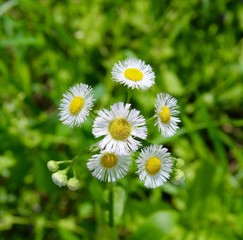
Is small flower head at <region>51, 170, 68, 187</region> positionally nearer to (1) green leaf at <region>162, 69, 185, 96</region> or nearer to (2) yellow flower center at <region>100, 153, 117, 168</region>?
(2) yellow flower center at <region>100, 153, 117, 168</region>

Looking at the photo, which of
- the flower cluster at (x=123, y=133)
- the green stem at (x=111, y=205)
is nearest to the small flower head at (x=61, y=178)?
the flower cluster at (x=123, y=133)

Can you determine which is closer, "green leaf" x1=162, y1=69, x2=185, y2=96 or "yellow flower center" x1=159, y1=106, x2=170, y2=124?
"yellow flower center" x1=159, y1=106, x2=170, y2=124

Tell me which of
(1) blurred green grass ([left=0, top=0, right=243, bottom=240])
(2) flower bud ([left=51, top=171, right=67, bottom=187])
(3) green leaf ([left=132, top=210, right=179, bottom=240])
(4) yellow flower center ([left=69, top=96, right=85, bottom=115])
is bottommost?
(2) flower bud ([left=51, top=171, right=67, bottom=187])

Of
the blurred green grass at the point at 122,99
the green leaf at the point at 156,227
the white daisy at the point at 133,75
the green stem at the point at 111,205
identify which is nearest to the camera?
the white daisy at the point at 133,75

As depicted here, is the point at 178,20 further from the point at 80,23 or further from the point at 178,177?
the point at 178,177

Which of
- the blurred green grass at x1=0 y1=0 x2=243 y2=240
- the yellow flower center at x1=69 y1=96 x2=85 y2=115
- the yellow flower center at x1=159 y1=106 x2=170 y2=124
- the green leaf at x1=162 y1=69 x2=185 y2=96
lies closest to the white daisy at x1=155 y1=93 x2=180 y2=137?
the yellow flower center at x1=159 y1=106 x2=170 y2=124

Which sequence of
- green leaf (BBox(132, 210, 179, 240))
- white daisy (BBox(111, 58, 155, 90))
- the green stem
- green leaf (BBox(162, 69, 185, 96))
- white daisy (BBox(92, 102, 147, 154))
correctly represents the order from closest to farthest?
white daisy (BBox(92, 102, 147, 154))
white daisy (BBox(111, 58, 155, 90))
the green stem
green leaf (BBox(132, 210, 179, 240))
green leaf (BBox(162, 69, 185, 96))

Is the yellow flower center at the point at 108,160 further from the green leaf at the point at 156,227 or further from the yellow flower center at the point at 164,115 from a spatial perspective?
the green leaf at the point at 156,227
